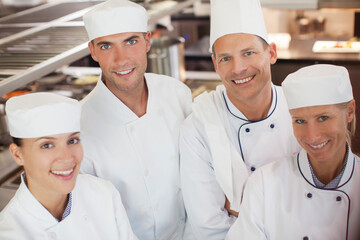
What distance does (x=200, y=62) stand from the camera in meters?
4.62

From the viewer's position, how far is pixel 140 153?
1966 mm

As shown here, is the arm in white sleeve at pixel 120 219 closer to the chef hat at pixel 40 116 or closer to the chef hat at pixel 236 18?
the chef hat at pixel 40 116

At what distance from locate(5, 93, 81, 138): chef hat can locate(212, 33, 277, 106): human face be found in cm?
62

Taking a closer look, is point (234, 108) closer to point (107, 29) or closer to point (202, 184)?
point (202, 184)

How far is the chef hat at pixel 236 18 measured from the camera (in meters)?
1.76

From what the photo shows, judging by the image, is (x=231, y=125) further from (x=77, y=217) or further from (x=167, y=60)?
(x=167, y=60)

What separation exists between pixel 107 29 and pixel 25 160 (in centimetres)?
65

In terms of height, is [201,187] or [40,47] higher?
A: [40,47]

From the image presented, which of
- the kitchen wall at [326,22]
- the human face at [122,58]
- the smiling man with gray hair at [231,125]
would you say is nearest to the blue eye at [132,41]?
the human face at [122,58]

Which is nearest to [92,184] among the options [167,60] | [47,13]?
[47,13]

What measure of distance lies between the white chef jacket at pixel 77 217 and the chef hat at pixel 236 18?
2.53ft

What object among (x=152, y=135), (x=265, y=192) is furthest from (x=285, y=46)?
(x=265, y=192)

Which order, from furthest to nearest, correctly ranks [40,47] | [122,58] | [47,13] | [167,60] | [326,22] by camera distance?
[326,22], [167,60], [47,13], [40,47], [122,58]

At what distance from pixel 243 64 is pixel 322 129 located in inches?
17.0
